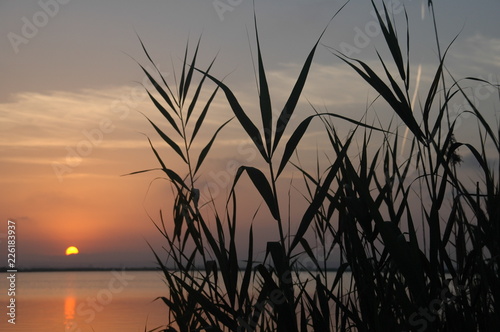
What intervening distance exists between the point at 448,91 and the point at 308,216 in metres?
0.81

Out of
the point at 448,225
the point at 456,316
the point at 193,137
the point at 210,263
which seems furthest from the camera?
the point at 193,137

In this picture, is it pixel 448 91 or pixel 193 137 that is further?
pixel 193 137

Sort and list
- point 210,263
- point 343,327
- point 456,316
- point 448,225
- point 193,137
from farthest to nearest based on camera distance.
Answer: point 193,137 → point 210,263 → point 343,327 → point 448,225 → point 456,316

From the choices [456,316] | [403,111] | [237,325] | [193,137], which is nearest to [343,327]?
[237,325]

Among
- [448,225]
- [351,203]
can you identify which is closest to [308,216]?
[351,203]

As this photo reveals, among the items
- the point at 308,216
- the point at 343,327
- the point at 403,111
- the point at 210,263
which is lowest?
the point at 343,327

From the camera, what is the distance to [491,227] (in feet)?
7.77

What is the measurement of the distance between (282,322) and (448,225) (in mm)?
771

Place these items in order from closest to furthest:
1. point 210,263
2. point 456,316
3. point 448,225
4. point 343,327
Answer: point 456,316 → point 448,225 → point 343,327 → point 210,263

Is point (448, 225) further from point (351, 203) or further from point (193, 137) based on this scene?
point (193, 137)

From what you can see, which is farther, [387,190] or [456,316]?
[387,190]

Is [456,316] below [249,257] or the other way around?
below

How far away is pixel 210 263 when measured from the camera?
3.18 meters

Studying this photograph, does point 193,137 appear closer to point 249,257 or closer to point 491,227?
point 249,257
